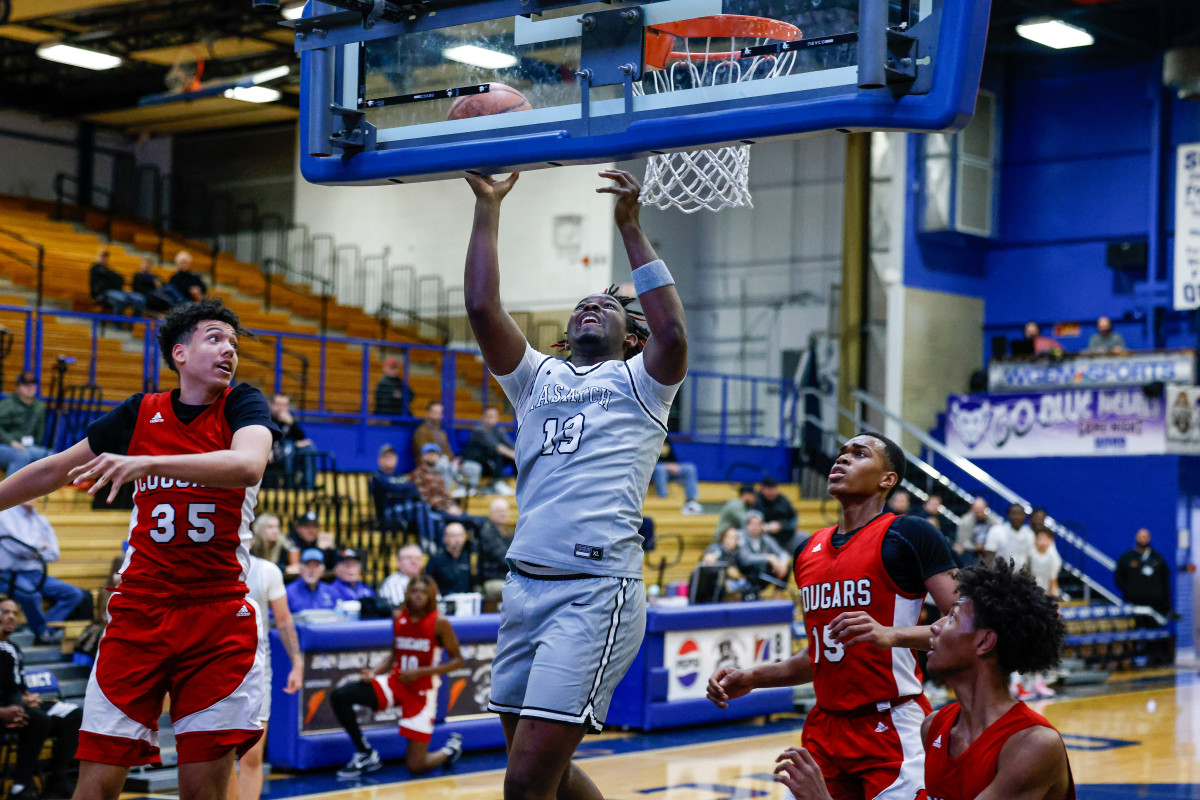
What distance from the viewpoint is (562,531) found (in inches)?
166

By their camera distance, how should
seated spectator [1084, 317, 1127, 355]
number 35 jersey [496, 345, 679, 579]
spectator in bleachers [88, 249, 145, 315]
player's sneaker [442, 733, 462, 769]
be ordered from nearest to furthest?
number 35 jersey [496, 345, 679, 579] < player's sneaker [442, 733, 462, 769] < spectator in bleachers [88, 249, 145, 315] < seated spectator [1084, 317, 1127, 355]

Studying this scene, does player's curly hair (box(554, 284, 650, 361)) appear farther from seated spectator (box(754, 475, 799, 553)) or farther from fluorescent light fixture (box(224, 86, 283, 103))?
fluorescent light fixture (box(224, 86, 283, 103))

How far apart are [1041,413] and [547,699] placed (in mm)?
19276

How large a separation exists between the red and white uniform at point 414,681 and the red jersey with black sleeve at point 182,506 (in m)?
4.97

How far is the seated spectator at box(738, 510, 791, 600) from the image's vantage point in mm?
14723

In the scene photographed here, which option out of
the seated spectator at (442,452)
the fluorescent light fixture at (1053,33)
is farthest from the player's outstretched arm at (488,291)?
the fluorescent light fixture at (1053,33)

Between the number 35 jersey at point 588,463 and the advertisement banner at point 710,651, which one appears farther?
the advertisement banner at point 710,651

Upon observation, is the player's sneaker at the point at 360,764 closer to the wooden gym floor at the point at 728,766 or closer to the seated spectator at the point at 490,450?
the wooden gym floor at the point at 728,766

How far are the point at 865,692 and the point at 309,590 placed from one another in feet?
23.3

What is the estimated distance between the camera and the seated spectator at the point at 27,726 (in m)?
8.03

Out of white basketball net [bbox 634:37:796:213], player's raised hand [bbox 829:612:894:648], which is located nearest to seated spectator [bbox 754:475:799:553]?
white basketball net [bbox 634:37:796:213]

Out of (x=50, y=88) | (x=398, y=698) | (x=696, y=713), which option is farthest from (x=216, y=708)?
(x=50, y=88)

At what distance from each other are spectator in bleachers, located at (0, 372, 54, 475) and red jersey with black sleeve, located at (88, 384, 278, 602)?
878 centimetres

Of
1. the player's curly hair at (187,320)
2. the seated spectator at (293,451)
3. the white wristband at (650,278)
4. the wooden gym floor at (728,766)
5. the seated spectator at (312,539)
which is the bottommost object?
the wooden gym floor at (728,766)
